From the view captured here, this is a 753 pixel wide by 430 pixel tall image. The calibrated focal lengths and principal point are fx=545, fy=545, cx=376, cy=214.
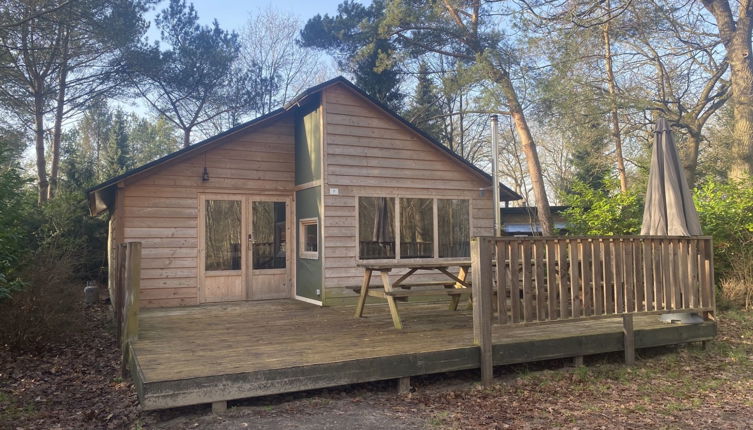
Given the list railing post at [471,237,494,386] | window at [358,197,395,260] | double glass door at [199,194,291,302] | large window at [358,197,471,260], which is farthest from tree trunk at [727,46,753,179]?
double glass door at [199,194,291,302]

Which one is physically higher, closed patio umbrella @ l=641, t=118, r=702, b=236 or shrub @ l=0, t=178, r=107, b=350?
closed patio umbrella @ l=641, t=118, r=702, b=236

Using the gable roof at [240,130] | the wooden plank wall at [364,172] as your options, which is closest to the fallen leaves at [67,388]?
the gable roof at [240,130]

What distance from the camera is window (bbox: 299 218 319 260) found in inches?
343

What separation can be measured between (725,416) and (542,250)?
191cm

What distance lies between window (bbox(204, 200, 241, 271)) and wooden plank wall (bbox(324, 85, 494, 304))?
1.68m

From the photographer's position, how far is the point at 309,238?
9.04m

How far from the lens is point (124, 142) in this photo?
21.2m

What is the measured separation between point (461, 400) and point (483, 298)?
3.01 feet

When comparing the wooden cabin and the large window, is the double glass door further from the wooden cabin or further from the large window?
the large window

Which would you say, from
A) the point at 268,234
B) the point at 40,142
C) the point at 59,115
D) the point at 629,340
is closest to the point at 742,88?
the point at 629,340

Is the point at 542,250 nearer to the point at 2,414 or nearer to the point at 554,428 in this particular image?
the point at 554,428

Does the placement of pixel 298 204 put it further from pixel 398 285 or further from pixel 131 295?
pixel 131 295

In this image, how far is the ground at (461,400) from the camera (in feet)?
13.0

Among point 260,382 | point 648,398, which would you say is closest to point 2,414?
point 260,382
